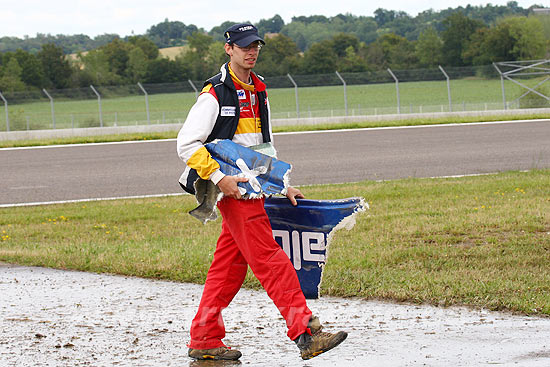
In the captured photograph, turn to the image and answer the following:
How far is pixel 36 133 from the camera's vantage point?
27.4 m

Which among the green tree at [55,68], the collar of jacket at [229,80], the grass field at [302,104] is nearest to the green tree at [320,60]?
the green tree at [55,68]

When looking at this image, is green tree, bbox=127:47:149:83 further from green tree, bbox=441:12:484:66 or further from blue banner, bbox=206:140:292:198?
blue banner, bbox=206:140:292:198

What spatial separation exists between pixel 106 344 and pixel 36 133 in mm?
23575

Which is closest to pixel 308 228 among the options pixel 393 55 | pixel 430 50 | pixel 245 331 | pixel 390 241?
pixel 245 331

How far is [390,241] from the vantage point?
25.0ft

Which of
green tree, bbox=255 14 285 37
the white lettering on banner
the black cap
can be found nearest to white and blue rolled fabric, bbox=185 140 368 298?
the white lettering on banner

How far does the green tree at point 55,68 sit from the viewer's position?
55000mm

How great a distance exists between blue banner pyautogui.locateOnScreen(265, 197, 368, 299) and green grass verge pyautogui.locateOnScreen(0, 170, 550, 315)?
3.96 ft

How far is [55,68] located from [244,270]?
53.8 m

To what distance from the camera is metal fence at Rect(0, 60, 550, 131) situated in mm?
29281

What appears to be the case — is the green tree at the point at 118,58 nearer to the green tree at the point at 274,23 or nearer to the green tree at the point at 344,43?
the green tree at the point at 344,43

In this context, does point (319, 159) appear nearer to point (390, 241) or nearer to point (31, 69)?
point (390, 241)

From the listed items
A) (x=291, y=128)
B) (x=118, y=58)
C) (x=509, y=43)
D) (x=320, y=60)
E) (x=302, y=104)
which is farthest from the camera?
(x=118, y=58)

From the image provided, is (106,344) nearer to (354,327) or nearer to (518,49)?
(354,327)
